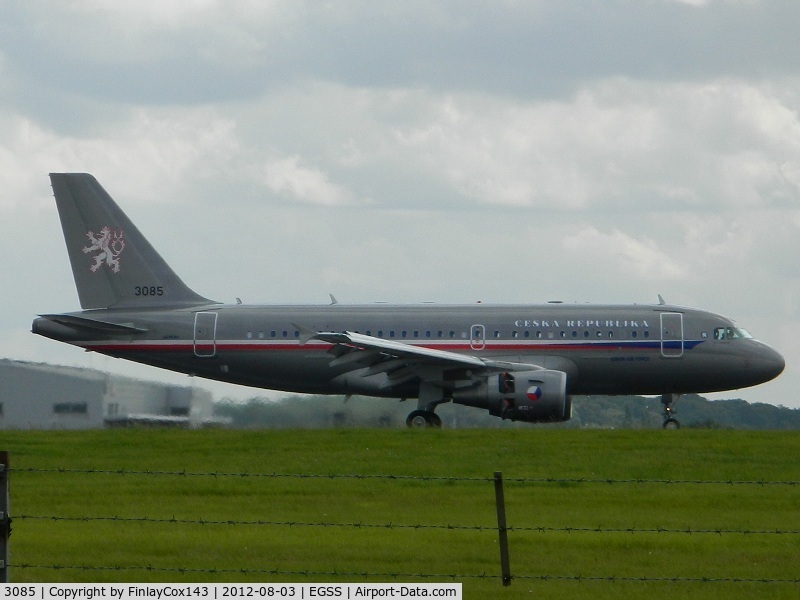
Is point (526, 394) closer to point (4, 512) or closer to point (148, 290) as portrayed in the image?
point (148, 290)

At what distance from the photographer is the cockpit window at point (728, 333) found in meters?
35.2

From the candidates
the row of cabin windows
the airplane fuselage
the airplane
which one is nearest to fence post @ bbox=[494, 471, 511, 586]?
the airplane

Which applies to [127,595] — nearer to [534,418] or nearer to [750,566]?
[750,566]

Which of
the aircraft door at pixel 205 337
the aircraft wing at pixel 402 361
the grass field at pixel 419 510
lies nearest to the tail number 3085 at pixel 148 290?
the aircraft door at pixel 205 337

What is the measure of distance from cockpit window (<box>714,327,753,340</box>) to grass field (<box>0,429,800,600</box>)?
578 centimetres

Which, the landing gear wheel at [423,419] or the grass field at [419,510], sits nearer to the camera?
the grass field at [419,510]

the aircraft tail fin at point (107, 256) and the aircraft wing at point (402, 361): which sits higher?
the aircraft tail fin at point (107, 256)

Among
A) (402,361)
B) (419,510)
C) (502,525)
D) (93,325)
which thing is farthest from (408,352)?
(502,525)

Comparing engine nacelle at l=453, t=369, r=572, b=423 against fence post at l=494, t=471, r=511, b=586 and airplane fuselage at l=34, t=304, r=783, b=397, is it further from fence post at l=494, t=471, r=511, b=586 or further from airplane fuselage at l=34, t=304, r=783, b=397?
fence post at l=494, t=471, r=511, b=586

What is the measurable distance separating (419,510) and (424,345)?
15.6m

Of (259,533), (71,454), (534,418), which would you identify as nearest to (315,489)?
(259,533)

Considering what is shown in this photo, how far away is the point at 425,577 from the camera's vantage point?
14695 mm
